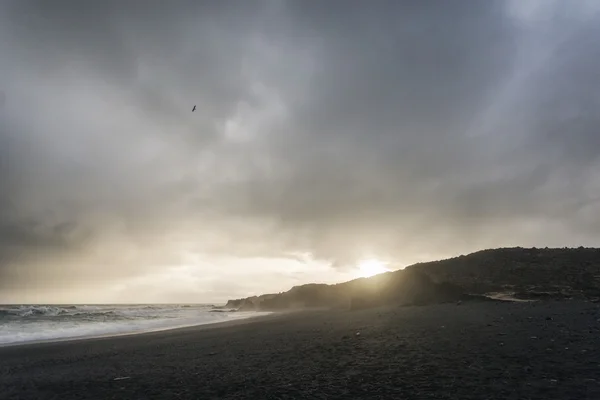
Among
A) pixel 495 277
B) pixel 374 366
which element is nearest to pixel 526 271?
pixel 495 277

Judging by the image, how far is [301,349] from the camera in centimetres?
1248

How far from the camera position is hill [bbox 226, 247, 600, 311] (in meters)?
23.2

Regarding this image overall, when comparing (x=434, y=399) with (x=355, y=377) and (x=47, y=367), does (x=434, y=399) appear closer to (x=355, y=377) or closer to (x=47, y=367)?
(x=355, y=377)

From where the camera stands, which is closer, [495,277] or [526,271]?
[526,271]

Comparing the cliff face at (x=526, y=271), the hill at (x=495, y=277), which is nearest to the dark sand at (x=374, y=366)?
the hill at (x=495, y=277)

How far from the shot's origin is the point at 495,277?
2623 cm

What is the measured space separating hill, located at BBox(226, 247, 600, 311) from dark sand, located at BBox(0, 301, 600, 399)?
30.0ft

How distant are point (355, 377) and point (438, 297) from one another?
1942cm

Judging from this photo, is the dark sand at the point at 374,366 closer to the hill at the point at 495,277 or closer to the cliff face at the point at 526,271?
the hill at the point at 495,277

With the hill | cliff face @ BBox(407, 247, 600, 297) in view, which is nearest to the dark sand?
the hill

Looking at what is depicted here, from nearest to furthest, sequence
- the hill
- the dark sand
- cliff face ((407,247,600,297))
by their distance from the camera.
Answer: the dark sand, cliff face ((407,247,600,297)), the hill

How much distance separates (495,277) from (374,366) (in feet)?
69.5

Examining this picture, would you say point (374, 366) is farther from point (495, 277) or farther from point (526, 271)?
point (526, 271)

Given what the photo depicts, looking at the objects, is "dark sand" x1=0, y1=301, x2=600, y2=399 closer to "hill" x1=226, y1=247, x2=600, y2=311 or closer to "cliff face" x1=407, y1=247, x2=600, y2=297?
"hill" x1=226, y1=247, x2=600, y2=311
